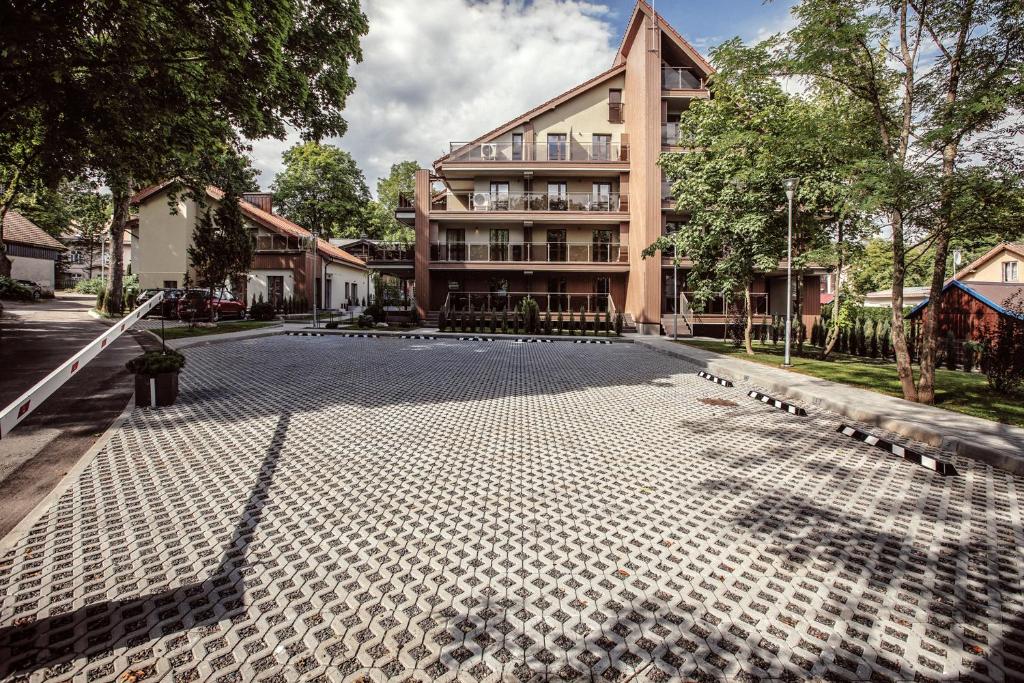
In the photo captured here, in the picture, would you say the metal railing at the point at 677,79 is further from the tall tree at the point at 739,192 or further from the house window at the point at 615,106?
the tall tree at the point at 739,192

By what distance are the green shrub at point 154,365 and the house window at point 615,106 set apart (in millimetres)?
28014

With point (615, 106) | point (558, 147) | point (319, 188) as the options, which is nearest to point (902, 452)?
point (558, 147)

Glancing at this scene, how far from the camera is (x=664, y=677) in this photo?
2201mm

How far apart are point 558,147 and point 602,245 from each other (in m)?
6.49

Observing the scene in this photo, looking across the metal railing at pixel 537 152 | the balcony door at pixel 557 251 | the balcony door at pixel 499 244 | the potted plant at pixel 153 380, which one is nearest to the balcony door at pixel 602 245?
the balcony door at pixel 557 251

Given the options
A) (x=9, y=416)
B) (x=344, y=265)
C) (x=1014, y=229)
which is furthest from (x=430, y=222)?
(x=9, y=416)

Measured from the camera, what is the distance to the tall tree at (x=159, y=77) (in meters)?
8.82

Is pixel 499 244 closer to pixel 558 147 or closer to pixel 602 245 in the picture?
pixel 602 245

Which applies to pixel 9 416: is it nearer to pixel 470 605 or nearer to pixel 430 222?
pixel 470 605

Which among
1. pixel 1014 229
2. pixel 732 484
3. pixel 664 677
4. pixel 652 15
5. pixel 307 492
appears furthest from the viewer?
pixel 652 15

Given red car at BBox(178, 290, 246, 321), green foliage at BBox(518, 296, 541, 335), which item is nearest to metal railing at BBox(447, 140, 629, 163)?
green foliage at BBox(518, 296, 541, 335)

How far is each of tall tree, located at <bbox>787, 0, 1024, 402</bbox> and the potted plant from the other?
1142 centimetres

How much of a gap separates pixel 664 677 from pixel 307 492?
3266 millimetres

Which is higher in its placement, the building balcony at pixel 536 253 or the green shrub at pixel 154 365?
the building balcony at pixel 536 253
